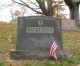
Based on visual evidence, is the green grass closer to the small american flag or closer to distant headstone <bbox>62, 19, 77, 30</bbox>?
the small american flag

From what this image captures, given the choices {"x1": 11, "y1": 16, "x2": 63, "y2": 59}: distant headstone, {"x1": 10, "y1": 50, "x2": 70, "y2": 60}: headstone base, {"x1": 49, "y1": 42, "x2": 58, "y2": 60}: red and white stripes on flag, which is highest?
{"x1": 11, "y1": 16, "x2": 63, "y2": 59}: distant headstone

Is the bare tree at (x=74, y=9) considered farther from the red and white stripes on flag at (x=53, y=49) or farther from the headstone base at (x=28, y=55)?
the red and white stripes on flag at (x=53, y=49)

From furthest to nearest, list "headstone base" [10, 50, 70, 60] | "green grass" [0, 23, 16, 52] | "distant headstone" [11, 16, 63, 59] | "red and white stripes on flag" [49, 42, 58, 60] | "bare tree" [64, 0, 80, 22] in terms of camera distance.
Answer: "bare tree" [64, 0, 80, 22] → "green grass" [0, 23, 16, 52] → "distant headstone" [11, 16, 63, 59] → "headstone base" [10, 50, 70, 60] → "red and white stripes on flag" [49, 42, 58, 60]

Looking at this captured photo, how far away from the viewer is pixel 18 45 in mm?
Result: 11156

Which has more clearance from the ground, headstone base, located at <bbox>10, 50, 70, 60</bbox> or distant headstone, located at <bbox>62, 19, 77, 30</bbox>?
distant headstone, located at <bbox>62, 19, 77, 30</bbox>

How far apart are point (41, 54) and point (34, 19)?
3.60ft

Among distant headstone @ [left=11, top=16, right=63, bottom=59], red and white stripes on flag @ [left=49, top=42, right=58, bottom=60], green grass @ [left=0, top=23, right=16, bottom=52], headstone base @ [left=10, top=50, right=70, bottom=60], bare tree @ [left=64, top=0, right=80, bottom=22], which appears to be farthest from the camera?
bare tree @ [left=64, top=0, right=80, bottom=22]

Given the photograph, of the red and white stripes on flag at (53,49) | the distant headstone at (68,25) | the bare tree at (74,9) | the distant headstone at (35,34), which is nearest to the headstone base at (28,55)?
the distant headstone at (35,34)

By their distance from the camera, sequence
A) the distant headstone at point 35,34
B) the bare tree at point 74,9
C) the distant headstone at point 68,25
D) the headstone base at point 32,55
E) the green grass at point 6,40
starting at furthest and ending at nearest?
the bare tree at point 74,9, the distant headstone at point 68,25, the green grass at point 6,40, the distant headstone at point 35,34, the headstone base at point 32,55

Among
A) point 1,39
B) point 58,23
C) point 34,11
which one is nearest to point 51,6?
point 34,11

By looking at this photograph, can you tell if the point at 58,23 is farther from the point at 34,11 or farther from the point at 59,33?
the point at 34,11

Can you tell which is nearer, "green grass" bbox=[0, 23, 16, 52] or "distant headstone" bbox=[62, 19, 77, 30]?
"green grass" bbox=[0, 23, 16, 52]

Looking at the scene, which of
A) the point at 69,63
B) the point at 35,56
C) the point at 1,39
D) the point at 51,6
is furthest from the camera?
the point at 51,6

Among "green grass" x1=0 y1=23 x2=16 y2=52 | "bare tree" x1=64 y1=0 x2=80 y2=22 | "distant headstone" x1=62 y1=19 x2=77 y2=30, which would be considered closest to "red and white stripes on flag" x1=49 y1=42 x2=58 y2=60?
"green grass" x1=0 y1=23 x2=16 y2=52
